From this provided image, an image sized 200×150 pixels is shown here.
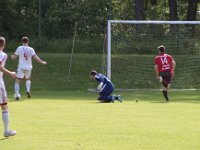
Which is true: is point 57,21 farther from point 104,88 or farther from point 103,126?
point 103,126

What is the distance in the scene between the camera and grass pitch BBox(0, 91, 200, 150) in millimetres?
11780

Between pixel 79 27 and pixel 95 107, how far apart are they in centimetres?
1858

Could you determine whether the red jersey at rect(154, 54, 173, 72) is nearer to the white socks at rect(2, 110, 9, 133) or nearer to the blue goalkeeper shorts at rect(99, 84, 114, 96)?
the blue goalkeeper shorts at rect(99, 84, 114, 96)

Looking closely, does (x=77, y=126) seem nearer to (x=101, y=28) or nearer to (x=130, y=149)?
(x=130, y=149)

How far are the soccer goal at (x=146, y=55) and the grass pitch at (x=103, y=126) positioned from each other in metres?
10.1

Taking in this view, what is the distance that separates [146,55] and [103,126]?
61.3 feet

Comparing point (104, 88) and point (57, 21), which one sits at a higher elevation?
point (57, 21)

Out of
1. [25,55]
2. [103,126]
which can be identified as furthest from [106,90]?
[103,126]

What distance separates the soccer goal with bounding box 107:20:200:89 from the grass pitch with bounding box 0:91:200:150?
397 inches

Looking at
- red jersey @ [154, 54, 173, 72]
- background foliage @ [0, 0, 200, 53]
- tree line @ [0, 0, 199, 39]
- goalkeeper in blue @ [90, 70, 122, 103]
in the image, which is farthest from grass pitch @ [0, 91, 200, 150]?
tree line @ [0, 0, 199, 39]

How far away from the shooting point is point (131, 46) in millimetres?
31875

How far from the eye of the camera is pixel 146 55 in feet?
108

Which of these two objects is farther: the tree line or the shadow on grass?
the tree line

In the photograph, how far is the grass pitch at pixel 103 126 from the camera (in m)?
11.8
